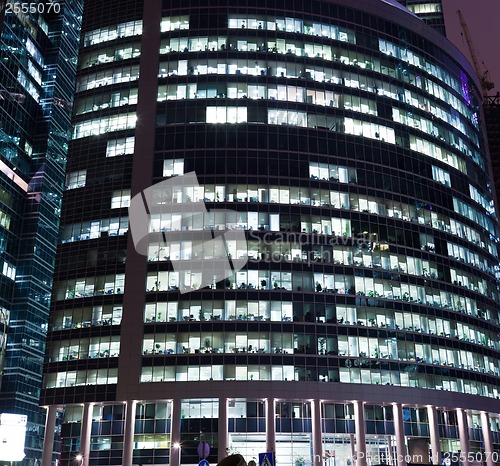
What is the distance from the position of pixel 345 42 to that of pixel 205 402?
5630cm

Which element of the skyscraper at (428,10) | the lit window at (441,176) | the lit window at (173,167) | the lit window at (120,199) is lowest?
the lit window at (120,199)

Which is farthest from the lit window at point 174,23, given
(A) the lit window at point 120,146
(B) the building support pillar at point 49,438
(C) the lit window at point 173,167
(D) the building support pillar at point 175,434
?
(B) the building support pillar at point 49,438

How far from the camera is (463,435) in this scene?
88.8 m

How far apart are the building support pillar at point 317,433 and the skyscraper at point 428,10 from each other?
434 ft

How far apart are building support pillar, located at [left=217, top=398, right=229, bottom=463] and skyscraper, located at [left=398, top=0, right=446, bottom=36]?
137297mm

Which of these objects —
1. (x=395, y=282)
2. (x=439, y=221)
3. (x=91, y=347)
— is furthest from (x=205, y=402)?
(x=439, y=221)

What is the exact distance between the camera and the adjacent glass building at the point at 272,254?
8069 cm

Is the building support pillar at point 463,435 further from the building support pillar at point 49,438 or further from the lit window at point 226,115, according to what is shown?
the building support pillar at point 49,438

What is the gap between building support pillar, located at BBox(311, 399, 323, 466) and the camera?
77750 millimetres

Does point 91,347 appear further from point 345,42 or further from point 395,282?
point 345,42

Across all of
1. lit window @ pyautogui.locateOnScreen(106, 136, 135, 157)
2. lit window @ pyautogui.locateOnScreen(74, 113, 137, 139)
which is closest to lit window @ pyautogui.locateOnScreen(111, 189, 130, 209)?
lit window @ pyautogui.locateOnScreen(106, 136, 135, 157)

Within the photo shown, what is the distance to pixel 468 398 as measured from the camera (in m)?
90.4

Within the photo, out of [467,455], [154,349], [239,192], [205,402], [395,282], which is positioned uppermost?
[239,192]

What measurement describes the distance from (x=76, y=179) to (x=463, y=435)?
63.5 meters
